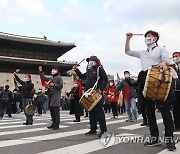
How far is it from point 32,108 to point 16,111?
9237 mm

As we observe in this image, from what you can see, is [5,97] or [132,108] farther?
[5,97]

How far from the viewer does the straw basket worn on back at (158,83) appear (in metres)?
4.15

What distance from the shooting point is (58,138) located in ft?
18.0

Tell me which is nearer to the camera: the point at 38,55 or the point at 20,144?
the point at 20,144

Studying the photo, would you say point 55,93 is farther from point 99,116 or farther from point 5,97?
point 5,97

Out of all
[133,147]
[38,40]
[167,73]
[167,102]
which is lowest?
[133,147]

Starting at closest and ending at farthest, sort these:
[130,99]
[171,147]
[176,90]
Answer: [171,147], [176,90], [130,99]

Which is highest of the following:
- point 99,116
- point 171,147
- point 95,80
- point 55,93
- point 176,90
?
point 95,80

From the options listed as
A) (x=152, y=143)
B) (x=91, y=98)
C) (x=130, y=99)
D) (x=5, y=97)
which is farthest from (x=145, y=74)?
(x=5, y=97)

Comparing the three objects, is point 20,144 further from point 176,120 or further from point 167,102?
point 176,120

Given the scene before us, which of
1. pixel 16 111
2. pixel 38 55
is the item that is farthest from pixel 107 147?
pixel 38 55

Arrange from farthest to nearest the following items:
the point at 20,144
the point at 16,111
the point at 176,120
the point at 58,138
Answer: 1. the point at 16,111
2. the point at 176,120
3. the point at 58,138
4. the point at 20,144

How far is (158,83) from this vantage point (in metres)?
4.16

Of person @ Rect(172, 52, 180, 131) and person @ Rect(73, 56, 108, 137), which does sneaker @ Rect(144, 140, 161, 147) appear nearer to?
person @ Rect(73, 56, 108, 137)
